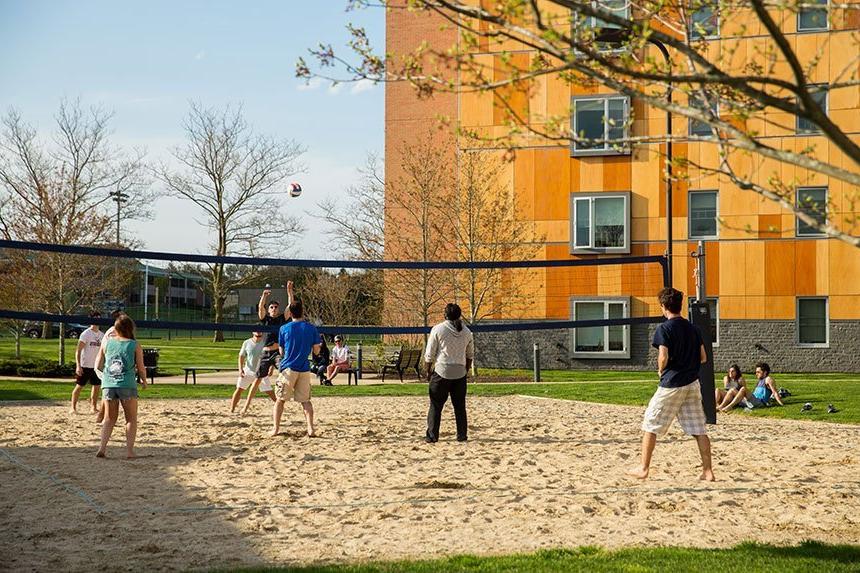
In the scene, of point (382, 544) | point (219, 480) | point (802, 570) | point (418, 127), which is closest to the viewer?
point (802, 570)

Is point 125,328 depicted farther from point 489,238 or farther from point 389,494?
point 489,238

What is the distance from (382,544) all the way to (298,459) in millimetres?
4203

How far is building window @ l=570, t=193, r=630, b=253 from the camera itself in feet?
104

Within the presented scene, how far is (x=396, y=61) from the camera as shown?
6.14m

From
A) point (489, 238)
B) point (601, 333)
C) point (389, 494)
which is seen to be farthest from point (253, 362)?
point (601, 333)

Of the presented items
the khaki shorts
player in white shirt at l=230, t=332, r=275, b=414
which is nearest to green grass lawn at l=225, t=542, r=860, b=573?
the khaki shorts

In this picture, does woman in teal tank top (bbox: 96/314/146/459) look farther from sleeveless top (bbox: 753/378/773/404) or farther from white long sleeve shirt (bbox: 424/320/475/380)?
sleeveless top (bbox: 753/378/773/404)

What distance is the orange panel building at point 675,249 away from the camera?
30.5 meters

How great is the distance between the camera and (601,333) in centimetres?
3206

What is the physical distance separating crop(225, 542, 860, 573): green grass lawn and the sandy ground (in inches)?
13.5

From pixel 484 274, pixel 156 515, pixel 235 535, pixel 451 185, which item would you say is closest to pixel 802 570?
pixel 235 535

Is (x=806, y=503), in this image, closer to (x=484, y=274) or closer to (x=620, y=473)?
(x=620, y=473)

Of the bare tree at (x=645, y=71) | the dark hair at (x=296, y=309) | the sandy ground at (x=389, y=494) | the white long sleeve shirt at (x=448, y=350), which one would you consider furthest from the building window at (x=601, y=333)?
the bare tree at (x=645, y=71)

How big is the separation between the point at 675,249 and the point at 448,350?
20.2m
